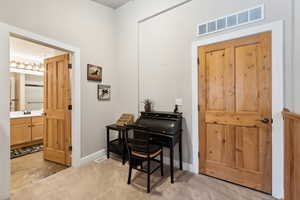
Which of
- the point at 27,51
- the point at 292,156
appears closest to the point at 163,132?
the point at 292,156

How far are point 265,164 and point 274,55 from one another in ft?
4.70

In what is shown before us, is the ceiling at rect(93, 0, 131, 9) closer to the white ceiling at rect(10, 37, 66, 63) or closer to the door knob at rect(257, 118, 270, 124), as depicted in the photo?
the white ceiling at rect(10, 37, 66, 63)

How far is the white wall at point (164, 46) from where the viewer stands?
2.33 m

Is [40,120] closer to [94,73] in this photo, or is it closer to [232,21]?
[94,73]

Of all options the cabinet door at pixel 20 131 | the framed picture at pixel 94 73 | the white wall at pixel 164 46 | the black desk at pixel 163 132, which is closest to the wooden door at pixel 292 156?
the white wall at pixel 164 46

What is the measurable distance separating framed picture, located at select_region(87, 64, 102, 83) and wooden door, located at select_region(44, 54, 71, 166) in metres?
0.38

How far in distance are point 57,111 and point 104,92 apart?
0.99m

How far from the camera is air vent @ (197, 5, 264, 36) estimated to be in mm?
2000

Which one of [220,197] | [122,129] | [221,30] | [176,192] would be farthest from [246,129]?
[122,129]

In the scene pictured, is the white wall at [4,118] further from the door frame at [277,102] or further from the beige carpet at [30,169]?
the door frame at [277,102]

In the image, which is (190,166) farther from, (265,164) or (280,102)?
(280,102)

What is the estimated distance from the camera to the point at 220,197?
1900 mm

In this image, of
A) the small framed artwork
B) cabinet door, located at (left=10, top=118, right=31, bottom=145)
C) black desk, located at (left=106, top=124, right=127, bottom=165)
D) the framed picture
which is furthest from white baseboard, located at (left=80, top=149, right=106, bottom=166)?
cabinet door, located at (left=10, top=118, right=31, bottom=145)

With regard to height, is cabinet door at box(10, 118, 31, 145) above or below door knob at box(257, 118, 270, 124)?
below
